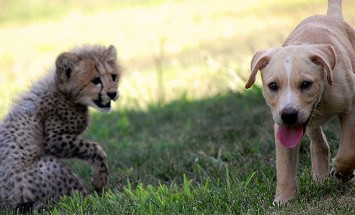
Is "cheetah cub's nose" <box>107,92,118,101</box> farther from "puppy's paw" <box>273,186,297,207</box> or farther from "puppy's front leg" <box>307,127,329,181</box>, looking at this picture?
"puppy's paw" <box>273,186,297,207</box>

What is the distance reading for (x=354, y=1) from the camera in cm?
1675

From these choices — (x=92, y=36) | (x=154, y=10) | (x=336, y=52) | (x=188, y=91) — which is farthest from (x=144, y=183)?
(x=154, y=10)

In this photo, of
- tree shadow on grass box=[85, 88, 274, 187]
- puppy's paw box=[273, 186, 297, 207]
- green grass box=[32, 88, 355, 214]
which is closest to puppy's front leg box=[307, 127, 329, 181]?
green grass box=[32, 88, 355, 214]

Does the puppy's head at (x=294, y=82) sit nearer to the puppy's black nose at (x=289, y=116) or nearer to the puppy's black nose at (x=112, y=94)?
the puppy's black nose at (x=289, y=116)

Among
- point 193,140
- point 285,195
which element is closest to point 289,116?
point 285,195

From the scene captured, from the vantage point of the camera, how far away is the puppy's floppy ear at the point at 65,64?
288 inches

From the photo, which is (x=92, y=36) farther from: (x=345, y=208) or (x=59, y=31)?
(x=345, y=208)

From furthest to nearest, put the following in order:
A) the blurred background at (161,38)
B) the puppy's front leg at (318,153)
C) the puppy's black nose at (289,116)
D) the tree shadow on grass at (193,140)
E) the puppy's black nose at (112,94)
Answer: the blurred background at (161,38), the tree shadow on grass at (193,140), the puppy's black nose at (112,94), the puppy's front leg at (318,153), the puppy's black nose at (289,116)

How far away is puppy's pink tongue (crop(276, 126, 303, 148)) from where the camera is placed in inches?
225

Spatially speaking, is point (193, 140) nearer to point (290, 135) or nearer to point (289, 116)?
point (290, 135)

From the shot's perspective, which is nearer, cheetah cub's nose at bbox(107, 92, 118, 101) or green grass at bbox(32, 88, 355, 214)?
green grass at bbox(32, 88, 355, 214)

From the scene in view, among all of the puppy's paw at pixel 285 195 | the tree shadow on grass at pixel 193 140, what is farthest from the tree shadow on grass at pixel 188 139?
the puppy's paw at pixel 285 195

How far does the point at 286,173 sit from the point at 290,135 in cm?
33

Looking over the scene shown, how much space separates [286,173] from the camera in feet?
19.4
